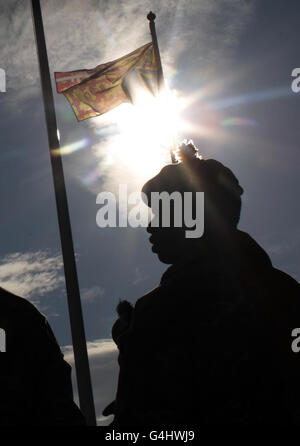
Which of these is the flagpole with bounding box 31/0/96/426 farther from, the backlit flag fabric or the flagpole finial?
the flagpole finial

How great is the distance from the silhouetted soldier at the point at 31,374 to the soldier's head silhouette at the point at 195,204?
0.77 metres

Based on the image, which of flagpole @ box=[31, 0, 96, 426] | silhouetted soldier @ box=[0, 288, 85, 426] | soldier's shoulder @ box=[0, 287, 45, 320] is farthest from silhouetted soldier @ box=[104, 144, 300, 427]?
flagpole @ box=[31, 0, 96, 426]

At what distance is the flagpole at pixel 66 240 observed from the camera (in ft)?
20.7

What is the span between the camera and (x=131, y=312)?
8.57 feet

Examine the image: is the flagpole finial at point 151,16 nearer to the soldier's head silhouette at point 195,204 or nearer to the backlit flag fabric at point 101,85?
the backlit flag fabric at point 101,85

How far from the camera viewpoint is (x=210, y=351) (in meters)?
2.28

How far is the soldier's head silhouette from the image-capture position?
8.57 feet

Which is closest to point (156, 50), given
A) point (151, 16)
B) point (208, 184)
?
point (151, 16)

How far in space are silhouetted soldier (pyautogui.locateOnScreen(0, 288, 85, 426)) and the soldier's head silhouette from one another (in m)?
0.77

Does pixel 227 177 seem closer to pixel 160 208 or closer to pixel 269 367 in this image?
pixel 160 208

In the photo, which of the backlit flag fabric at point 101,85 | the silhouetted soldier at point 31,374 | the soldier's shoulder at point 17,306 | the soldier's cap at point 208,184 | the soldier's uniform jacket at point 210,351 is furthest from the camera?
the backlit flag fabric at point 101,85

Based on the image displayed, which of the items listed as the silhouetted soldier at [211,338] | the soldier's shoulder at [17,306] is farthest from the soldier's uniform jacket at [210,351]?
the soldier's shoulder at [17,306]
